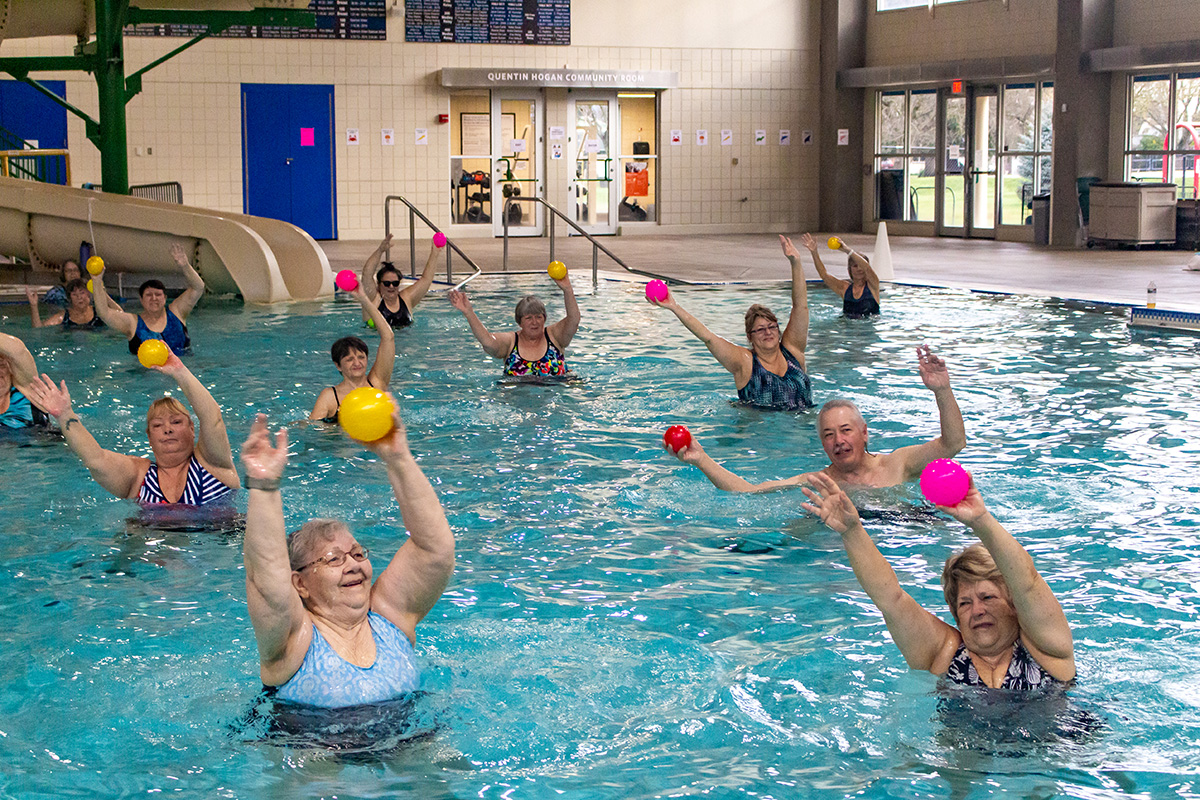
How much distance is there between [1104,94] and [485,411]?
16415 millimetres

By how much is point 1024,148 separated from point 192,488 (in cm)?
2012

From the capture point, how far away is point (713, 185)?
88.9ft

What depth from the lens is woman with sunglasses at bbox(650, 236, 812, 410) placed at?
827cm

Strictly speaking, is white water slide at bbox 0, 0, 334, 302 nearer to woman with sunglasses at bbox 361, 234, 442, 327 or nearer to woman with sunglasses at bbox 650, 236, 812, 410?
woman with sunglasses at bbox 361, 234, 442, 327

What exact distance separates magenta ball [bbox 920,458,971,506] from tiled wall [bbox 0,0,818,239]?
73.3ft

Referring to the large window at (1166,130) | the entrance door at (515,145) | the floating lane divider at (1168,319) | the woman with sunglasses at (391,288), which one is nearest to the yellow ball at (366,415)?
the woman with sunglasses at (391,288)

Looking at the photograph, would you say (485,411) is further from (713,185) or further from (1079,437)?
(713,185)

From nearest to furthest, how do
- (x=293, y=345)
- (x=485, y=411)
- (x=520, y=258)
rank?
1. (x=485, y=411)
2. (x=293, y=345)
3. (x=520, y=258)

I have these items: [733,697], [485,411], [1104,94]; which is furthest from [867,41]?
[733,697]

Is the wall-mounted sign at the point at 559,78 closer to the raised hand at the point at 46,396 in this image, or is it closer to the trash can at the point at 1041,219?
the trash can at the point at 1041,219

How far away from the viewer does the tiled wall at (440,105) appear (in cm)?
2311

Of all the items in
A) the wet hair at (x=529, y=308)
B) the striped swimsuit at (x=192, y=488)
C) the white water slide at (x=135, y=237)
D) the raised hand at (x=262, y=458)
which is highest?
the white water slide at (x=135, y=237)

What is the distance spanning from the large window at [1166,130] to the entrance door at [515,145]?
10.9 meters

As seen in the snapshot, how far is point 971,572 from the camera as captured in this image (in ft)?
11.9
